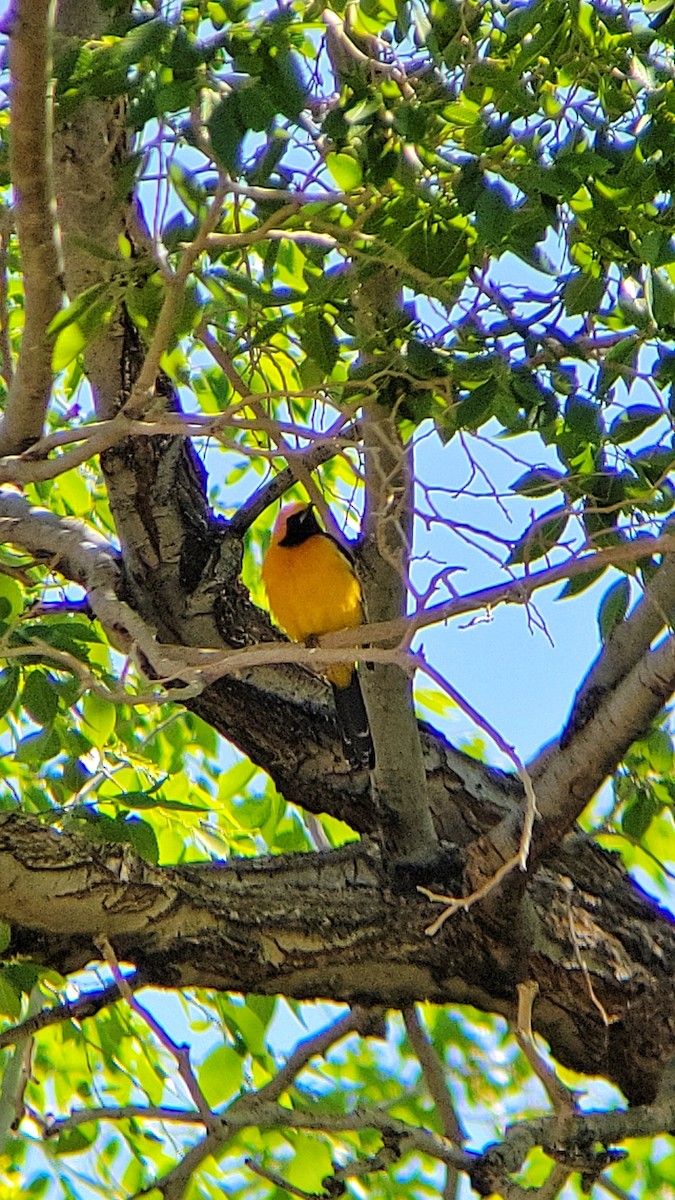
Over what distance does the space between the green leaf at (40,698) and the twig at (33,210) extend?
53 centimetres

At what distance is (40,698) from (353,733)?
1093 mm

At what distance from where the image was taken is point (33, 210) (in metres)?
2.32

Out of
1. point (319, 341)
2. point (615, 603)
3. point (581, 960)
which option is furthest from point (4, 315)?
point (581, 960)

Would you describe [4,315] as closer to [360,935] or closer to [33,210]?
[33,210]

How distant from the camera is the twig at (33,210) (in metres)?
2.09

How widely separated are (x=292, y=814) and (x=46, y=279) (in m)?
2.52

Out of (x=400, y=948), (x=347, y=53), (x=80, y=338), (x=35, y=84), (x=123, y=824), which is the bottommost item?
(x=400, y=948)

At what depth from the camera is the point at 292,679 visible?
3910 millimetres

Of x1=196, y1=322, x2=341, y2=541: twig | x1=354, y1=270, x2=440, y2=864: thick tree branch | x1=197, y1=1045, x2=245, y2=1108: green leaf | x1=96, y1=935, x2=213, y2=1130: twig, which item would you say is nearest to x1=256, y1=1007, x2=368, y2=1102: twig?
x1=197, y1=1045, x2=245, y2=1108: green leaf

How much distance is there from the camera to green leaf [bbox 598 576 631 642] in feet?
10.4

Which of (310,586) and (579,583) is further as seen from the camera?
(310,586)

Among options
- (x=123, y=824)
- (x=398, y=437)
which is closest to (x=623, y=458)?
(x=398, y=437)

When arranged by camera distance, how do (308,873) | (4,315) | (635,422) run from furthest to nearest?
1. (308,873)
2. (4,315)
3. (635,422)

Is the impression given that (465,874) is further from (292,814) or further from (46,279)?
(46,279)
